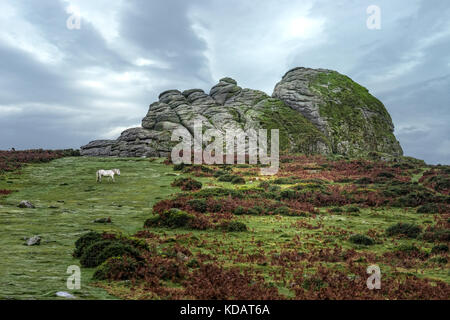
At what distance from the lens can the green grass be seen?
9648mm

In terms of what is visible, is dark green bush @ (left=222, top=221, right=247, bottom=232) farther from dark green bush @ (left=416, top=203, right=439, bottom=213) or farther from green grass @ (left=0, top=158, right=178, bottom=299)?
dark green bush @ (left=416, top=203, right=439, bottom=213)

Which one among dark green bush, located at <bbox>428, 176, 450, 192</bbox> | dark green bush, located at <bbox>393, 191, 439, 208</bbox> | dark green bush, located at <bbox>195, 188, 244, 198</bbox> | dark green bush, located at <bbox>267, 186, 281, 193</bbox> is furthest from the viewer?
dark green bush, located at <bbox>428, 176, 450, 192</bbox>

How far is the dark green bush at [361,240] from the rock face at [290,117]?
2597 inches

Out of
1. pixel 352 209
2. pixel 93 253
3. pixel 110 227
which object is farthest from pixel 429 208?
pixel 93 253

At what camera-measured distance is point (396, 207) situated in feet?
93.2

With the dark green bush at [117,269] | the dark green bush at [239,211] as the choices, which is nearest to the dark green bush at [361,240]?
the dark green bush at [239,211]

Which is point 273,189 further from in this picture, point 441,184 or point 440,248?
point 440,248

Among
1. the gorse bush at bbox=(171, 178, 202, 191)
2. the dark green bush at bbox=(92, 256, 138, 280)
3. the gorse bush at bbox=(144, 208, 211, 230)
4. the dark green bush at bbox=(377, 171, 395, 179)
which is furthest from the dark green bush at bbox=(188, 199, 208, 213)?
the dark green bush at bbox=(377, 171, 395, 179)

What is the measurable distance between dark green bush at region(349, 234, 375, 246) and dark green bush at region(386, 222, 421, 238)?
110 inches

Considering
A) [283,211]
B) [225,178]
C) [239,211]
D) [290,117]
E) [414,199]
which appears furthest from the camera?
[290,117]

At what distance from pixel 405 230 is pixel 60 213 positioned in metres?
22.9

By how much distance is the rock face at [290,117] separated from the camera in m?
86.6

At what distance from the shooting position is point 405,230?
19047 millimetres
